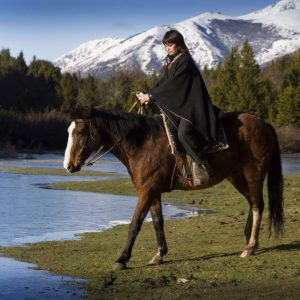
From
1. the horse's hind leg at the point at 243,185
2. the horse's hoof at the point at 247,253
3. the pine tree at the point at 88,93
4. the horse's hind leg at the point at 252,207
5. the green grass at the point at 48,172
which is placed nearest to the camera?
the horse's hoof at the point at 247,253

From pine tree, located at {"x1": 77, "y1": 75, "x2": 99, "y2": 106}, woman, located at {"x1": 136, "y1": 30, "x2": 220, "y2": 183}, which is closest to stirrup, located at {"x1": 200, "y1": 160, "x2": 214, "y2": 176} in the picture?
A: woman, located at {"x1": 136, "y1": 30, "x2": 220, "y2": 183}

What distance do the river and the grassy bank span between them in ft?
1.37

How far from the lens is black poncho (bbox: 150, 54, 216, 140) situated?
984 cm

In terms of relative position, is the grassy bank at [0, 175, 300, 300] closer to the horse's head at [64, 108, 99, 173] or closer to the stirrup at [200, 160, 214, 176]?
the stirrup at [200, 160, 214, 176]

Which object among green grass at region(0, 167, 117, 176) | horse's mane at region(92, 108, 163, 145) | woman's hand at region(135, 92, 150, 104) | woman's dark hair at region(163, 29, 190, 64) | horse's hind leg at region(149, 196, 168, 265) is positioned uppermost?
woman's dark hair at region(163, 29, 190, 64)

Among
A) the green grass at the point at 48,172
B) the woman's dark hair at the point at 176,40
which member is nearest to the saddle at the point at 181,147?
the woman's dark hair at the point at 176,40

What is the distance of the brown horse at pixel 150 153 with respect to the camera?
386 inches

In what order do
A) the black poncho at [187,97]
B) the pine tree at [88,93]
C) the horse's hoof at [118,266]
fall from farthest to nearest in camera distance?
the pine tree at [88,93] < the black poncho at [187,97] < the horse's hoof at [118,266]

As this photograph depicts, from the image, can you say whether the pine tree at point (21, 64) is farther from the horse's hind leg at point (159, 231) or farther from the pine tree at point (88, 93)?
the horse's hind leg at point (159, 231)

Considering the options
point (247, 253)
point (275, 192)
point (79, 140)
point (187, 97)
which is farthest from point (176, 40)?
point (247, 253)

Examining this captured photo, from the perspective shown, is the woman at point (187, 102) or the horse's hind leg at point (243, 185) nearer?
the woman at point (187, 102)

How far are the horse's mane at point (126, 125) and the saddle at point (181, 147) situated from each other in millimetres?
187

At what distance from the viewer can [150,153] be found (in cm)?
989

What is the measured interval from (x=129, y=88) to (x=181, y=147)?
87.7 meters
